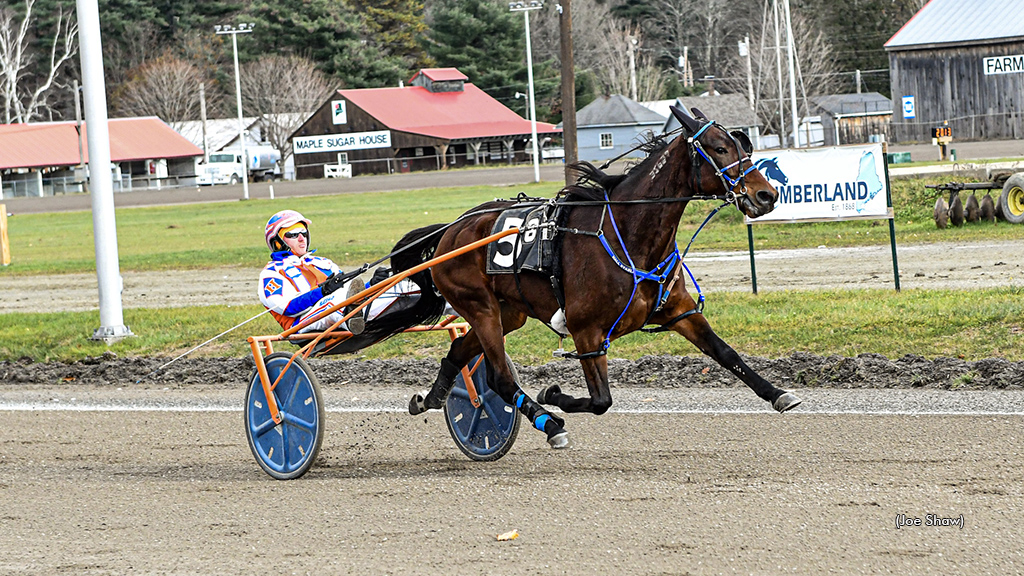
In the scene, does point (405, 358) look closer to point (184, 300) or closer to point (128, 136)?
point (184, 300)

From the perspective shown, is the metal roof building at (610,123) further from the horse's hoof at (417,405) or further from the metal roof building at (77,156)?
the horse's hoof at (417,405)

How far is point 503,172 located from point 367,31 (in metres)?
32.4

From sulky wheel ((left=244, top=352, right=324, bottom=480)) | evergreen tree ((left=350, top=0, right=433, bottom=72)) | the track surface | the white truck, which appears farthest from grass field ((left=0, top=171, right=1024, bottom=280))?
evergreen tree ((left=350, top=0, right=433, bottom=72))

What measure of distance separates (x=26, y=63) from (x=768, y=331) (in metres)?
74.5

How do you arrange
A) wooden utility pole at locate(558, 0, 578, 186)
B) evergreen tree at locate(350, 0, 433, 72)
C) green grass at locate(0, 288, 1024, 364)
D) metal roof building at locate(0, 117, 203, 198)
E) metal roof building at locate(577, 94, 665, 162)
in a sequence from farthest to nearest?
evergreen tree at locate(350, 0, 433, 72), metal roof building at locate(577, 94, 665, 162), metal roof building at locate(0, 117, 203, 198), wooden utility pole at locate(558, 0, 578, 186), green grass at locate(0, 288, 1024, 364)

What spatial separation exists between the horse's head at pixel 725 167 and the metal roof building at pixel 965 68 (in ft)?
131

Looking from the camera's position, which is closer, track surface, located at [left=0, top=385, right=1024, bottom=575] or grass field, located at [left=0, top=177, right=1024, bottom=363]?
track surface, located at [left=0, top=385, right=1024, bottom=575]

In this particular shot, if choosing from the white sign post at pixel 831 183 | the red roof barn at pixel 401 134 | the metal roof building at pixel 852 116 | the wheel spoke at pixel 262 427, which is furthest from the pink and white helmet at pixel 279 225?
the red roof barn at pixel 401 134

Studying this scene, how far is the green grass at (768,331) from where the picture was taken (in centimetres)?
941

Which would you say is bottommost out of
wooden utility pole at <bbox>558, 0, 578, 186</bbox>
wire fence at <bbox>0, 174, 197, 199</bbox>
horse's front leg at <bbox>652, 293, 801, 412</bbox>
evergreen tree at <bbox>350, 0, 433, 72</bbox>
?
horse's front leg at <bbox>652, 293, 801, 412</bbox>

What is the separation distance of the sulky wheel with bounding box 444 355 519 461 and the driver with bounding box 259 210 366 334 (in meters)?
0.73

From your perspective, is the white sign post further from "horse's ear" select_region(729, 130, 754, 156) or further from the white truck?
the white truck

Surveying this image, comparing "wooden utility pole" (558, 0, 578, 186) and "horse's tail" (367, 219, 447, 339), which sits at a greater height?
"wooden utility pole" (558, 0, 578, 186)

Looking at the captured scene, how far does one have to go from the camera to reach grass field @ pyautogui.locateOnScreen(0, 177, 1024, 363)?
31.4 feet
